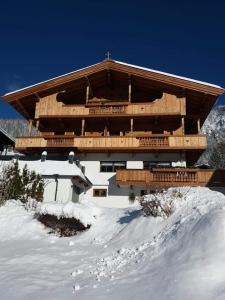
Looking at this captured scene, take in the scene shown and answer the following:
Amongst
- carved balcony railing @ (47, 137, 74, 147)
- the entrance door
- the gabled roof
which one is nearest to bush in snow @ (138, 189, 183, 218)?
the entrance door

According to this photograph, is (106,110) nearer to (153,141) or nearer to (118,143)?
(118,143)

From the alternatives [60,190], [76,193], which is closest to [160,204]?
[60,190]

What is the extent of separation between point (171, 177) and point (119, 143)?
533cm

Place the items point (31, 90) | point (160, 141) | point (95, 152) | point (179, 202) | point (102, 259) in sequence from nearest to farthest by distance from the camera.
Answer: point (102, 259) < point (179, 202) < point (160, 141) < point (95, 152) < point (31, 90)

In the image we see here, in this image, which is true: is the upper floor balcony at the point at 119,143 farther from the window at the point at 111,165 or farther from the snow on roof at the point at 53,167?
the snow on roof at the point at 53,167

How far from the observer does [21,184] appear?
1988cm

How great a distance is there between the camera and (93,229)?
15.1 meters

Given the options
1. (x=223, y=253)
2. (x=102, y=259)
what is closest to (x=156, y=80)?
(x=102, y=259)

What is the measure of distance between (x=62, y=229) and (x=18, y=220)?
247cm

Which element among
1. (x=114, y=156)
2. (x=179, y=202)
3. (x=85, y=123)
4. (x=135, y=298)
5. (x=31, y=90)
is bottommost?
(x=135, y=298)

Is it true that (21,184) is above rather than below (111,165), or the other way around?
below

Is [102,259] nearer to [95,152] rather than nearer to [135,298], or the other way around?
[135,298]

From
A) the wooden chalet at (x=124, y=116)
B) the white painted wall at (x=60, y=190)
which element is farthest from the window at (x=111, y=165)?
the white painted wall at (x=60, y=190)

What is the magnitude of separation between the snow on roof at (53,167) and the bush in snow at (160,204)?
11.1m
